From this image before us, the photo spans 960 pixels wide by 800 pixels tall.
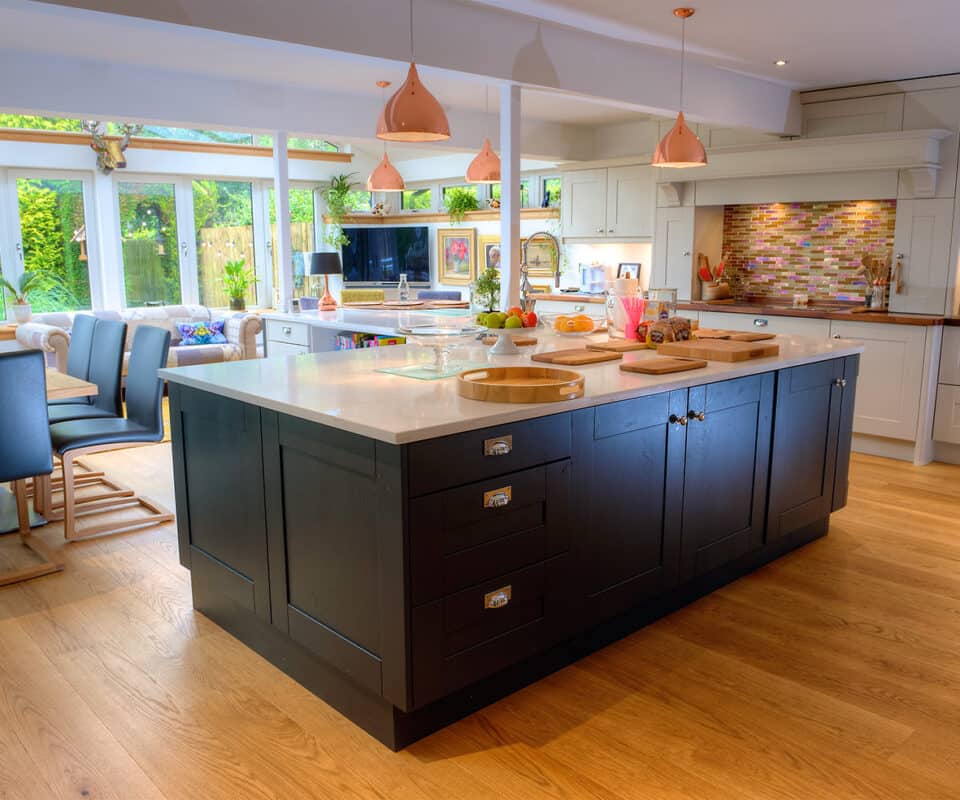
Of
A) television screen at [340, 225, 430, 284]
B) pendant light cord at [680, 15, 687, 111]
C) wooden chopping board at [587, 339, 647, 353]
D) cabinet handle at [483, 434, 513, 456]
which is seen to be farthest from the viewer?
television screen at [340, 225, 430, 284]

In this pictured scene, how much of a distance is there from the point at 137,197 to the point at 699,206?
5.92 metres

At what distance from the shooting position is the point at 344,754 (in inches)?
87.7

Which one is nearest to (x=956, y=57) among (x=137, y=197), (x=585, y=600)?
(x=585, y=600)

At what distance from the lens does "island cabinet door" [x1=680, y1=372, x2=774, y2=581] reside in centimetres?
301

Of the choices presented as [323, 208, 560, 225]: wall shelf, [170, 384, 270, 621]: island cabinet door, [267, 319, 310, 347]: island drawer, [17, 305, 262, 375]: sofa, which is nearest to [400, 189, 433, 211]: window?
[323, 208, 560, 225]: wall shelf

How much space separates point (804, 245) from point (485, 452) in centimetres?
492

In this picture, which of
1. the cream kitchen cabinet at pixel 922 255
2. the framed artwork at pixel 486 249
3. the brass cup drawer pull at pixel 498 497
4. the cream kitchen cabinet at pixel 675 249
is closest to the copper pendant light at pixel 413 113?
the brass cup drawer pull at pixel 498 497

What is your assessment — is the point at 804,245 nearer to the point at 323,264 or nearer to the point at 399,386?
the point at 323,264

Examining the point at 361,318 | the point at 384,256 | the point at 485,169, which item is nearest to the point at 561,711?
the point at 361,318

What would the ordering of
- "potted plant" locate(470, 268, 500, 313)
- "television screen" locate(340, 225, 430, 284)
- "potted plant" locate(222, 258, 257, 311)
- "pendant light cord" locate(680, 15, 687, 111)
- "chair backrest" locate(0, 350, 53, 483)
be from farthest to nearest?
1. "television screen" locate(340, 225, 430, 284)
2. "potted plant" locate(222, 258, 257, 311)
3. "potted plant" locate(470, 268, 500, 313)
4. "pendant light cord" locate(680, 15, 687, 111)
5. "chair backrest" locate(0, 350, 53, 483)

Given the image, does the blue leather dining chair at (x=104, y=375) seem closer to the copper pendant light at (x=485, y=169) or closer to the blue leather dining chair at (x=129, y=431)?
the blue leather dining chair at (x=129, y=431)

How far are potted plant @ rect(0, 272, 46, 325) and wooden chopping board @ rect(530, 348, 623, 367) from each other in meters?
6.38

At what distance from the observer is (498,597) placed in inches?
92.0

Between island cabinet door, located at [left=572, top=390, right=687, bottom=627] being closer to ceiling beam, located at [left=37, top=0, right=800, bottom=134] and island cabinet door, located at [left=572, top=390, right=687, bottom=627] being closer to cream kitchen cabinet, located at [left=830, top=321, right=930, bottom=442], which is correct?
ceiling beam, located at [left=37, top=0, right=800, bottom=134]
